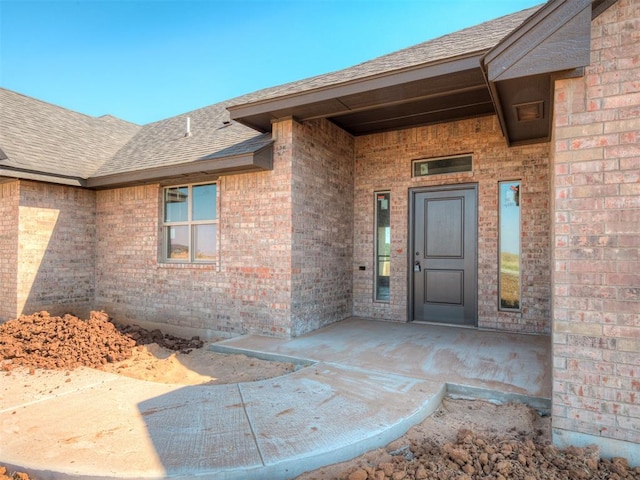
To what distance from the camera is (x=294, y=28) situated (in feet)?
34.2

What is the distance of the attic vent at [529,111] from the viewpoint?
3959mm

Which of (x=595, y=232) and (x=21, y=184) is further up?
(x=21, y=184)

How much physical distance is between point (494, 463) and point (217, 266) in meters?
4.91

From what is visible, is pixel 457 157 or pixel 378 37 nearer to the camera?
pixel 457 157

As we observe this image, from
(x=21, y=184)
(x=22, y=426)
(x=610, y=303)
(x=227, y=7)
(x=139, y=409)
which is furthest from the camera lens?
(x=227, y=7)

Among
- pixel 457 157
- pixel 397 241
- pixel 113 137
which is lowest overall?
pixel 397 241

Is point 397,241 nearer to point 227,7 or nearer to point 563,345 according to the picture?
point 563,345

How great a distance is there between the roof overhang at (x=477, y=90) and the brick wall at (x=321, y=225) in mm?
453

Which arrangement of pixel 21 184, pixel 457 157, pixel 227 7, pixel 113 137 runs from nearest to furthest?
pixel 457 157 → pixel 21 184 → pixel 227 7 → pixel 113 137

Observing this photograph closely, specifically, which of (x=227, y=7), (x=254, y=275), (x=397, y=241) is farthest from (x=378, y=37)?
(x=254, y=275)

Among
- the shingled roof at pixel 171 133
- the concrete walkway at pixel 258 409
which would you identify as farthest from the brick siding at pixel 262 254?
the concrete walkway at pixel 258 409

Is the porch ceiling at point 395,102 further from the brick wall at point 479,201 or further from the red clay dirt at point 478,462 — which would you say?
the red clay dirt at point 478,462

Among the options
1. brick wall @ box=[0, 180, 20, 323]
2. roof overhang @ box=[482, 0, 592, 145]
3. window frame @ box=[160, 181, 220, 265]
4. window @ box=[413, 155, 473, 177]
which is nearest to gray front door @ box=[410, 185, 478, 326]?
window @ box=[413, 155, 473, 177]

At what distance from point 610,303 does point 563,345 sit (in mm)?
429
